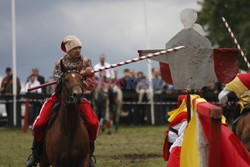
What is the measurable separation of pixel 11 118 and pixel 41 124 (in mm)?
17800

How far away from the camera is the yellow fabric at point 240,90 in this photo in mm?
11477

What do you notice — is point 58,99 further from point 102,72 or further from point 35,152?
point 102,72

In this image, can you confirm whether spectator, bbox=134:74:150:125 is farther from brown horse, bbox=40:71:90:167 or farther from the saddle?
brown horse, bbox=40:71:90:167

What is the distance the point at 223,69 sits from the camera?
31.5ft

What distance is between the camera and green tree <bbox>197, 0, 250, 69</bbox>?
36503mm

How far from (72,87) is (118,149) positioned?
869cm

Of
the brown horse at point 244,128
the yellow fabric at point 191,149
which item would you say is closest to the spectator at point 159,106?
the brown horse at point 244,128

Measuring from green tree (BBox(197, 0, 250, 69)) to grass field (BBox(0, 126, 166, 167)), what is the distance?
43.0ft

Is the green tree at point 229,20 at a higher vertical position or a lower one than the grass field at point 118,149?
higher

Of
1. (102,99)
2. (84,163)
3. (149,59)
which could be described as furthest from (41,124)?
(102,99)

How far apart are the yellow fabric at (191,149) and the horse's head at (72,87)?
211 centimetres

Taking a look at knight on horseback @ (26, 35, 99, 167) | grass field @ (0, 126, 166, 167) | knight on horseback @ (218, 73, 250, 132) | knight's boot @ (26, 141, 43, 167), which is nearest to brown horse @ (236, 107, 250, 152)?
knight on horseback @ (218, 73, 250, 132)

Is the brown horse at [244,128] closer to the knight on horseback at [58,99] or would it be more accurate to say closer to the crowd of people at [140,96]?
the knight on horseback at [58,99]

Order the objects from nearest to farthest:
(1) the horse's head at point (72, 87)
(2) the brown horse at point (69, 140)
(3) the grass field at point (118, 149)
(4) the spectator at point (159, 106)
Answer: (1) the horse's head at point (72, 87) → (2) the brown horse at point (69, 140) → (3) the grass field at point (118, 149) → (4) the spectator at point (159, 106)
